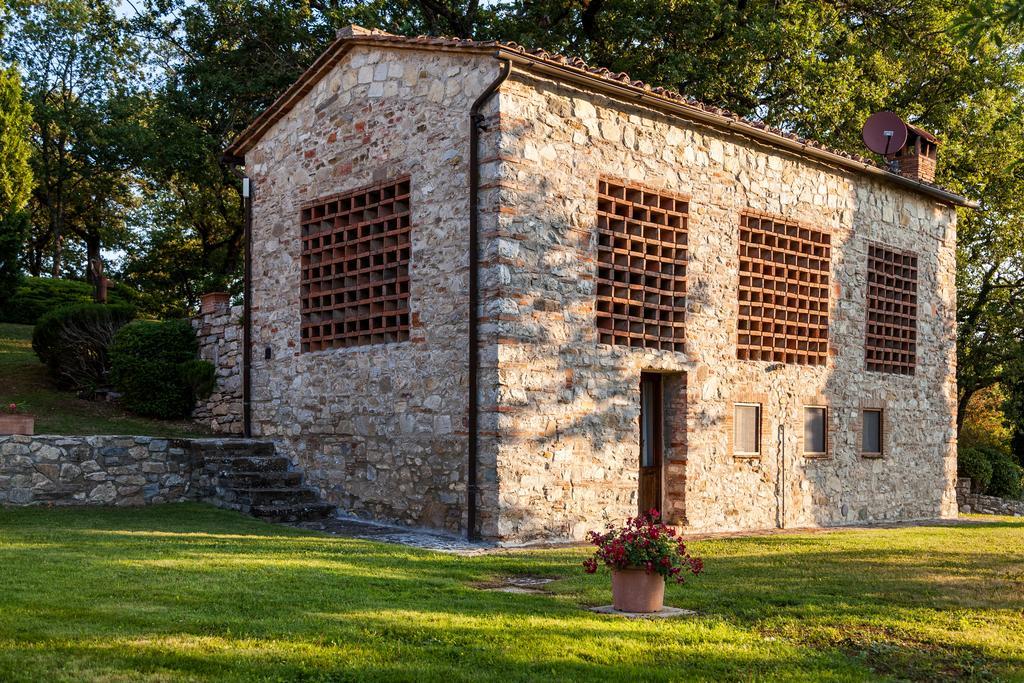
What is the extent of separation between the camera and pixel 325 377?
13.7m

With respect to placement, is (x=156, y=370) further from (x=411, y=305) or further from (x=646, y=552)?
(x=646, y=552)

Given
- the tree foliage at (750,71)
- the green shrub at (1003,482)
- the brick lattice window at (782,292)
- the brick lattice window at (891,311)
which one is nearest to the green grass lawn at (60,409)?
the tree foliage at (750,71)

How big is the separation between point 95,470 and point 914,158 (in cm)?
1428

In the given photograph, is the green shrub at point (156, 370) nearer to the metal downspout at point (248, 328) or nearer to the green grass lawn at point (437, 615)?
the metal downspout at point (248, 328)

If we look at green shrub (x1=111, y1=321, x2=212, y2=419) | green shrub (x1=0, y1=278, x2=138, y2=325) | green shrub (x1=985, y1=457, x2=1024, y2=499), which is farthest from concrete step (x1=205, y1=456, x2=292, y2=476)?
green shrub (x1=985, y1=457, x2=1024, y2=499)

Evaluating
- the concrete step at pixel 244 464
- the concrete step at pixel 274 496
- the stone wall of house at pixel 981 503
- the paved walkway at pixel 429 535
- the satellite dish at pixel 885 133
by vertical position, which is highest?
the satellite dish at pixel 885 133

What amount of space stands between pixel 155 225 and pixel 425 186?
22.8 metres

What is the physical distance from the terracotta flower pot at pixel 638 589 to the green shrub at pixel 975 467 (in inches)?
701

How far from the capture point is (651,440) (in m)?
13.5

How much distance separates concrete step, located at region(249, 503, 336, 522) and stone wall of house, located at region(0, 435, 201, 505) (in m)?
1.25

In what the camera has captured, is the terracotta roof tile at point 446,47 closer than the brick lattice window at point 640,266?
Yes

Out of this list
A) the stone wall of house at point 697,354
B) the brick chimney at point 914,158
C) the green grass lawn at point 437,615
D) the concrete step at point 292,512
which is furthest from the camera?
the brick chimney at point 914,158

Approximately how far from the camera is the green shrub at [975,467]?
22.8 m

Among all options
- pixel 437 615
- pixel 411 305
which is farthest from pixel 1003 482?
pixel 437 615
